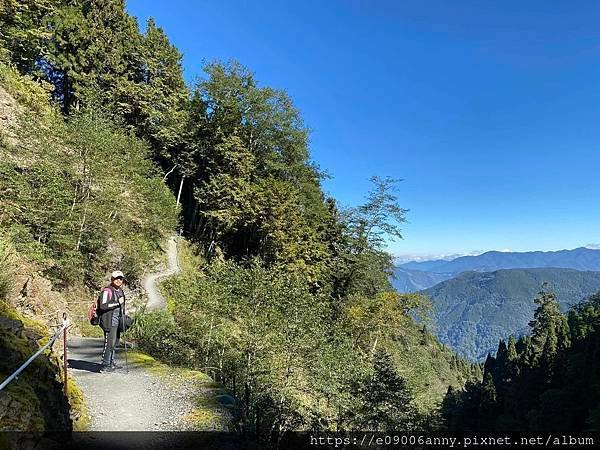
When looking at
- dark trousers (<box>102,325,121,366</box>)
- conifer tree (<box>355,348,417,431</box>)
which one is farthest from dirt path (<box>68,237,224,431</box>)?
conifer tree (<box>355,348,417,431</box>)

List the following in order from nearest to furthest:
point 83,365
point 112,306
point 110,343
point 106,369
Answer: point 112,306
point 110,343
point 106,369
point 83,365

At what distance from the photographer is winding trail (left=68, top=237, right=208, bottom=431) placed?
6980 mm

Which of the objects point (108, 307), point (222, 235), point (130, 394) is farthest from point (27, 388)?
point (222, 235)

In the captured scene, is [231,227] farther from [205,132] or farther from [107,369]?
[107,369]

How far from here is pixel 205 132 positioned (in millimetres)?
37000

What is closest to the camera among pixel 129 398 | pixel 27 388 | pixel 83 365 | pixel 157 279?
pixel 27 388

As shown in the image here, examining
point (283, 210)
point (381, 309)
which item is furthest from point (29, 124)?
point (381, 309)

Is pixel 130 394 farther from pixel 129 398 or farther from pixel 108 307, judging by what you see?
pixel 108 307

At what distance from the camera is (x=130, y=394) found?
8.07 m

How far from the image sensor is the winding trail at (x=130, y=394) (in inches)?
275

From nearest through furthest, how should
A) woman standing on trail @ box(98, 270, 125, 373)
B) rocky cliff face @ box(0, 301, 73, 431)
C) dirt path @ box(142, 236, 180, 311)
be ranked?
rocky cliff face @ box(0, 301, 73, 431) < woman standing on trail @ box(98, 270, 125, 373) < dirt path @ box(142, 236, 180, 311)

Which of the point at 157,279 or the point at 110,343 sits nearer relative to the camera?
the point at 110,343

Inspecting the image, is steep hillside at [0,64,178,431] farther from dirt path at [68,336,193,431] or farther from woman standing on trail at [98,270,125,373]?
woman standing on trail at [98,270,125,373]

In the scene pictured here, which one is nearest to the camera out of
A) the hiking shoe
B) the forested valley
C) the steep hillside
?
the steep hillside
